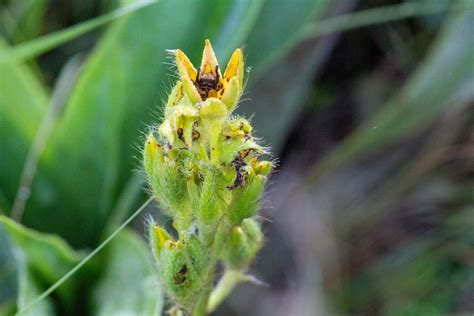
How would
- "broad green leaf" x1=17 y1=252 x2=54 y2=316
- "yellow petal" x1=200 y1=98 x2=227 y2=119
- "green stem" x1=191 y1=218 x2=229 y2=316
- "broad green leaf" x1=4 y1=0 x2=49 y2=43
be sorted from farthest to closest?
"broad green leaf" x1=4 y1=0 x2=49 y2=43 → "broad green leaf" x1=17 y1=252 x2=54 y2=316 → "green stem" x1=191 y1=218 x2=229 y2=316 → "yellow petal" x1=200 y1=98 x2=227 y2=119

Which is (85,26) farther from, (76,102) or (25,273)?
(25,273)

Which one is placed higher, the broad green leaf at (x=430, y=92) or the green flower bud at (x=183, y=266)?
the broad green leaf at (x=430, y=92)

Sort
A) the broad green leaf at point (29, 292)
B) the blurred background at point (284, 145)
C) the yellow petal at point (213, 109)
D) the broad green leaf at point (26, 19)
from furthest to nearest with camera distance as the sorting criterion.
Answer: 1. the broad green leaf at point (26, 19)
2. the blurred background at point (284, 145)
3. the broad green leaf at point (29, 292)
4. the yellow petal at point (213, 109)

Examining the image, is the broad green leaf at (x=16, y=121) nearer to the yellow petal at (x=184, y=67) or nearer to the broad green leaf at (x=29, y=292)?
the broad green leaf at (x=29, y=292)

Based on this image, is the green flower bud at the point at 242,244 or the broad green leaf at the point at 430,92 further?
the broad green leaf at the point at 430,92

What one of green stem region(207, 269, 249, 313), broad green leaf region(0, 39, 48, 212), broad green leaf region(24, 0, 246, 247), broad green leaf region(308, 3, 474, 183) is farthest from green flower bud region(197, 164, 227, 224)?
broad green leaf region(308, 3, 474, 183)

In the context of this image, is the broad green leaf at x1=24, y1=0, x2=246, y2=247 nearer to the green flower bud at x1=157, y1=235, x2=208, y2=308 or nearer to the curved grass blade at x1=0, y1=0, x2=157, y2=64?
the curved grass blade at x1=0, y1=0, x2=157, y2=64

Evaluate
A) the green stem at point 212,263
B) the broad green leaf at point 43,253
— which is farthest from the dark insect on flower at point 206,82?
the broad green leaf at point 43,253
